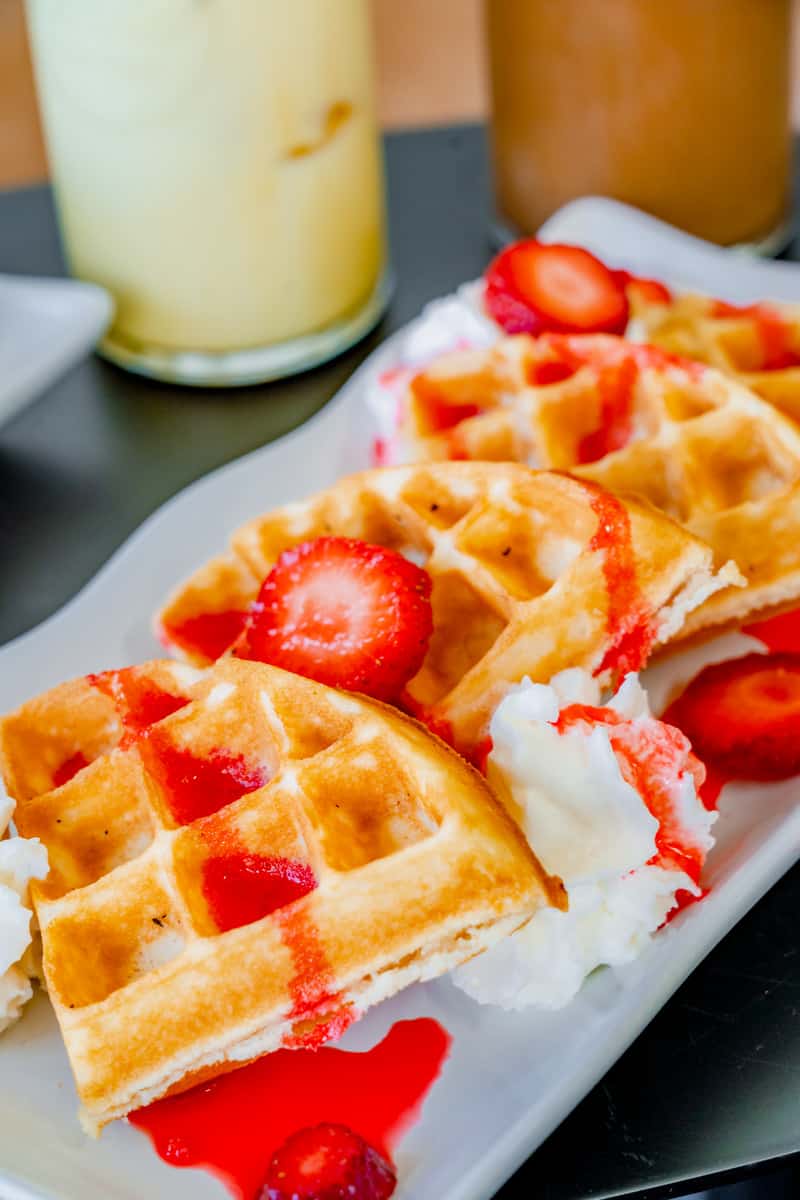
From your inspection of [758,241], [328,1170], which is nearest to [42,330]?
[758,241]

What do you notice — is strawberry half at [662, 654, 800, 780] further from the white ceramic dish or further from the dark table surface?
the white ceramic dish

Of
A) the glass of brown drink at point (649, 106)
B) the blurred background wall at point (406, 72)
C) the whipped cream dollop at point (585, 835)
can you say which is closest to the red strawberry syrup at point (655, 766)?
Answer: the whipped cream dollop at point (585, 835)

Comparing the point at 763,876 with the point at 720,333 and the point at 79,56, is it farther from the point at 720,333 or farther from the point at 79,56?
the point at 79,56

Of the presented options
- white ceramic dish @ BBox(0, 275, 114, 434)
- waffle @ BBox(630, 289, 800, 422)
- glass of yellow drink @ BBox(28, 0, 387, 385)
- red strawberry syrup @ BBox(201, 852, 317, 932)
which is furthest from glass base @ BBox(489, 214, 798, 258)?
red strawberry syrup @ BBox(201, 852, 317, 932)

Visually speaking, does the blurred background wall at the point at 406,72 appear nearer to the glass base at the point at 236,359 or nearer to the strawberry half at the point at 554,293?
the glass base at the point at 236,359

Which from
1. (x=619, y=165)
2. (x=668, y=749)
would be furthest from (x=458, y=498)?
(x=619, y=165)

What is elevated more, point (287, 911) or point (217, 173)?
point (217, 173)

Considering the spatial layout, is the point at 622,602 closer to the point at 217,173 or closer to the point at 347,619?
the point at 347,619

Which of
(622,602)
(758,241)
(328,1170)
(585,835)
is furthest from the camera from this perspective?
(758,241)
